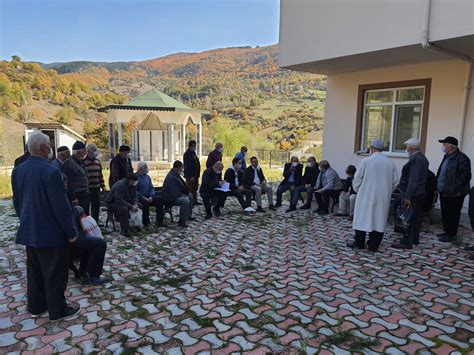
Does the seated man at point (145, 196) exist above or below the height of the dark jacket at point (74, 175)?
below

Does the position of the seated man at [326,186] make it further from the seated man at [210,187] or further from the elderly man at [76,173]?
the elderly man at [76,173]

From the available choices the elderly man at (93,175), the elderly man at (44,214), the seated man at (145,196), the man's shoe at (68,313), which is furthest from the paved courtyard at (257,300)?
the elderly man at (93,175)

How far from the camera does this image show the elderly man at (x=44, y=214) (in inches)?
123

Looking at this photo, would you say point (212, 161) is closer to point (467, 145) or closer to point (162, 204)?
point (162, 204)

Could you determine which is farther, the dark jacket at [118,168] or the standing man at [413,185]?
the dark jacket at [118,168]

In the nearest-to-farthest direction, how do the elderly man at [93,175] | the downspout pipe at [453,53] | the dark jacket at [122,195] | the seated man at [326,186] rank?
the downspout pipe at [453,53] → the dark jacket at [122,195] → the elderly man at [93,175] → the seated man at [326,186]

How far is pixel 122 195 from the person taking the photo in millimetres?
6352

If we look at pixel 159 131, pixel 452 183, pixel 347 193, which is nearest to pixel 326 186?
pixel 347 193

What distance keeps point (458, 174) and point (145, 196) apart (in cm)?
566

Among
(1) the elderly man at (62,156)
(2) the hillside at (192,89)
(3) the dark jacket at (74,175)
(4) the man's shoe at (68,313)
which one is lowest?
(4) the man's shoe at (68,313)

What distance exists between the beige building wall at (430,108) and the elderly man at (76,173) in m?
6.25

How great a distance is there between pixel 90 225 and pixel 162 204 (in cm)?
306

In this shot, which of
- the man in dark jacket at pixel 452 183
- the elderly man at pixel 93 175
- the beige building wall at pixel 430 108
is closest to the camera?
the man in dark jacket at pixel 452 183

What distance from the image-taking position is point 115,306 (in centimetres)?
372
